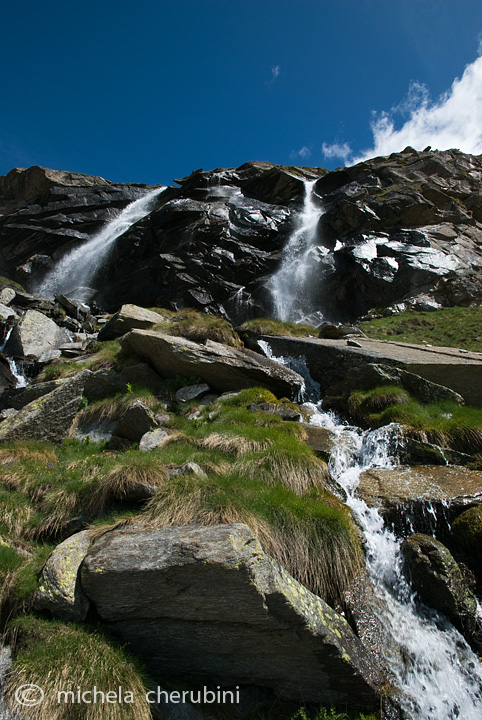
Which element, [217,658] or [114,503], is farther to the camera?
[114,503]

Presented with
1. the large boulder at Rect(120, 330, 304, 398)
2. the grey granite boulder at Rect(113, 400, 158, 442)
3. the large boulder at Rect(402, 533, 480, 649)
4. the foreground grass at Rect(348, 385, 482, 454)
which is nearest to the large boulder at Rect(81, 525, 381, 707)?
the large boulder at Rect(402, 533, 480, 649)

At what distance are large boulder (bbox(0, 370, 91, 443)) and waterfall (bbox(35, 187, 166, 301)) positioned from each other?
26.3 m

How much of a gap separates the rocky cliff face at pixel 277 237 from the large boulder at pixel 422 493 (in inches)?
897

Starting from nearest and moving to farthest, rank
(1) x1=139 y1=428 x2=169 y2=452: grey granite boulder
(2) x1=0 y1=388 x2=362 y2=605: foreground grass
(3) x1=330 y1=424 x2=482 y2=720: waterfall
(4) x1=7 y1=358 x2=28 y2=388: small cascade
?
(3) x1=330 y1=424 x2=482 y2=720: waterfall
(2) x1=0 y1=388 x2=362 y2=605: foreground grass
(1) x1=139 y1=428 x2=169 y2=452: grey granite boulder
(4) x1=7 y1=358 x2=28 y2=388: small cascade

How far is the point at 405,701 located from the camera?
346 cm

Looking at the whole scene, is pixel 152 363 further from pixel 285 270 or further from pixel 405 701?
pixel 285 270

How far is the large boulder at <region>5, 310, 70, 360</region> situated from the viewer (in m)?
13.9

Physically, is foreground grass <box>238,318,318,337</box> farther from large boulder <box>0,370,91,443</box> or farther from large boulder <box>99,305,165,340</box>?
large boulder <box>0,370,91,443</box>

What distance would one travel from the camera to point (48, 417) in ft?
24.5

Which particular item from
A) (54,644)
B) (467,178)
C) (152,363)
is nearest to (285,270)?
(152,363)

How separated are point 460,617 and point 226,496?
299 cm

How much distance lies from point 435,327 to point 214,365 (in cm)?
1689

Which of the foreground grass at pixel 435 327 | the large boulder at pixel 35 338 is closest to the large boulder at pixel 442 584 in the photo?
the large boulder at pixel 35 338

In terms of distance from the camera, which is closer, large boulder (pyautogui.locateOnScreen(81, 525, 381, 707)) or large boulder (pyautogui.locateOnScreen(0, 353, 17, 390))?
large boulder (pyautogui.locateOnScreen(81, 525, 381, 707))
